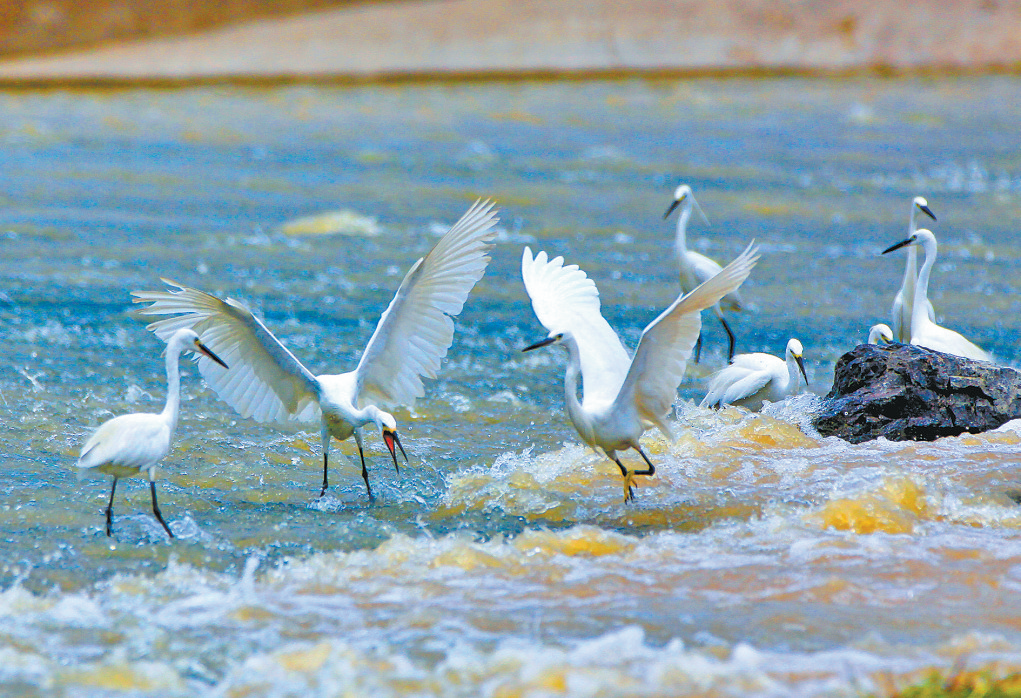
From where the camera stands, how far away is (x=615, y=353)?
5.69m

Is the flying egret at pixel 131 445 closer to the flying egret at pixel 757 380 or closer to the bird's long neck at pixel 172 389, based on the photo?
the bird's long neck at pixel 172 389

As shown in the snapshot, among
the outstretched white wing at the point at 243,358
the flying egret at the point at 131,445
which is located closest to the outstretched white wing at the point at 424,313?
the outstretched white wing at the point at 243,358

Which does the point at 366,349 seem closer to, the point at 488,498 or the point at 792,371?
the point at 488,498

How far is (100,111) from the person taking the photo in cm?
2148

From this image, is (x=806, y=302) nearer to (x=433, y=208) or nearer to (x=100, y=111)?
(x=433, y=208)

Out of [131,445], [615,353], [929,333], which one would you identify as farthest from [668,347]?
[929,333]

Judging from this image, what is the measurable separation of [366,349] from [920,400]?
292 cm

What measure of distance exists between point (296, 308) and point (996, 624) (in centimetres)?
627

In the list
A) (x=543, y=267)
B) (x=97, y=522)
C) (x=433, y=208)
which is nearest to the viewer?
(x=97, y=522)

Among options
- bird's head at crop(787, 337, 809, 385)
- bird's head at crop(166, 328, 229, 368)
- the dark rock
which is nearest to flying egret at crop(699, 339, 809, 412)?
bird's head at crop(787, 337, 809, 385)

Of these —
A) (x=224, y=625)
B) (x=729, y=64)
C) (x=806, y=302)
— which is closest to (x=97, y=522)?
(x=224, y=625)

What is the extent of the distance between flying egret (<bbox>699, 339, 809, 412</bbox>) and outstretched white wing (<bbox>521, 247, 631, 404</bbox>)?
950 mm

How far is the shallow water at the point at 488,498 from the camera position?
3826mm

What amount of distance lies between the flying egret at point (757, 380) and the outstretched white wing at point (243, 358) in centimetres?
230
